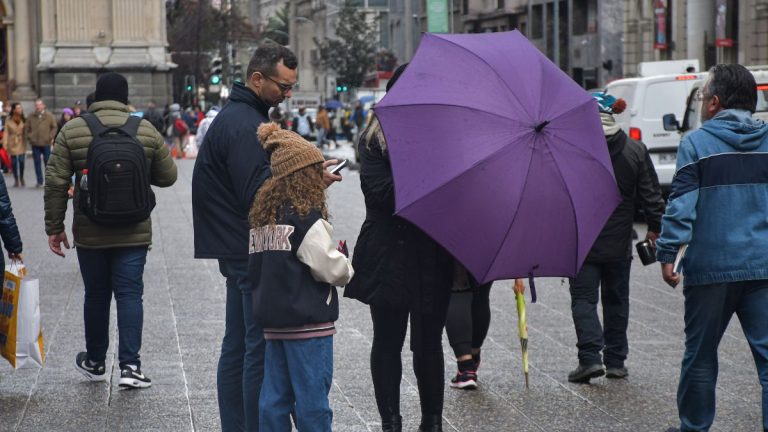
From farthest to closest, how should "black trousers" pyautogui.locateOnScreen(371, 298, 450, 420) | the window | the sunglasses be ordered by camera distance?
the window
"black trousers" pyautogui.locateOnScreen(371, 298, 450, 420)
the sunglasses

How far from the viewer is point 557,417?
7676mm

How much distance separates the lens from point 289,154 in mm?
5844

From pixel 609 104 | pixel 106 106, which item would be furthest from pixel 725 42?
pixel 106 106

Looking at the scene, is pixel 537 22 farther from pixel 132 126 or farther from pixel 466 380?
pixel 466 380

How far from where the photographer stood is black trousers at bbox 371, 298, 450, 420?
6828 mm

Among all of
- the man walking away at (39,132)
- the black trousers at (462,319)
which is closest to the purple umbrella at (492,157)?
the black trousers at (462,319)

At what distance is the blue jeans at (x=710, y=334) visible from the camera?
6547 millimetres

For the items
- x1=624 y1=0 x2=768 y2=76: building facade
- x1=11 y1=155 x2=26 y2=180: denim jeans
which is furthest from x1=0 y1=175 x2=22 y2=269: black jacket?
x1=624 y1=0 x2=768 y2=76: building facade

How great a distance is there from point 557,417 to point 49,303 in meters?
5.81

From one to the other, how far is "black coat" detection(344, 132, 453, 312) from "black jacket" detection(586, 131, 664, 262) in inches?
83.1

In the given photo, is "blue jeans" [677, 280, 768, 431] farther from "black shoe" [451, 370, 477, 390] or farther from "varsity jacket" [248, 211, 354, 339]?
"black shoe" [451, 370, 477, 390]

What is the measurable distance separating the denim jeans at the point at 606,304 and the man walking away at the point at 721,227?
198 cm

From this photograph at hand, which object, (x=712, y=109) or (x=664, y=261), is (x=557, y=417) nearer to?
(x=664, y=261)

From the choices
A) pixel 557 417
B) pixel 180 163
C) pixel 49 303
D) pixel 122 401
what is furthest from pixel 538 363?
pixel 180 163
